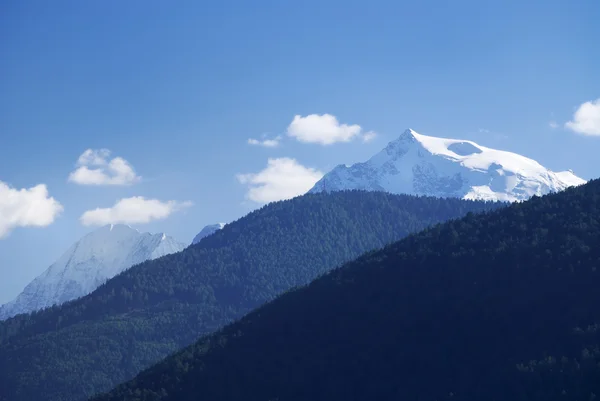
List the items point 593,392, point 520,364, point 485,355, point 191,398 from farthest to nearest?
1. point 191,398
2. point 485,355
3. point 520,364
4. point 593,392

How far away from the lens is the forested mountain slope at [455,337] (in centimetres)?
13925

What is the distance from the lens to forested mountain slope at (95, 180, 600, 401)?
139250 millimetres

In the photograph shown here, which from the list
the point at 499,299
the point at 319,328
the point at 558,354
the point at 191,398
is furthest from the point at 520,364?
the point at 191,398

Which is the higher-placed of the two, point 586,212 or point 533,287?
point 586,212

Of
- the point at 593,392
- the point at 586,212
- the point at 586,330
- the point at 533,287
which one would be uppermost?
the point at 586,212

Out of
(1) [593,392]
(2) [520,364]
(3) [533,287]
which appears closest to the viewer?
(1) [593,392]

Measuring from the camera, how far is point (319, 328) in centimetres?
19100

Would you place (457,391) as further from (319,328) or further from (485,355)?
(319,328)

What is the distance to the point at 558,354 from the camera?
138 meters

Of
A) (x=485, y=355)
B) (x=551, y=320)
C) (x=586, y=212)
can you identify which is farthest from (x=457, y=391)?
(x=586, y=212)

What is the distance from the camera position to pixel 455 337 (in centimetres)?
15975

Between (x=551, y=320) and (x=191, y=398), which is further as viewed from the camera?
(x=191, y=398)

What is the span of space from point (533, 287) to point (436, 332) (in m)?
19.9

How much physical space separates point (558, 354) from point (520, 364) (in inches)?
248
